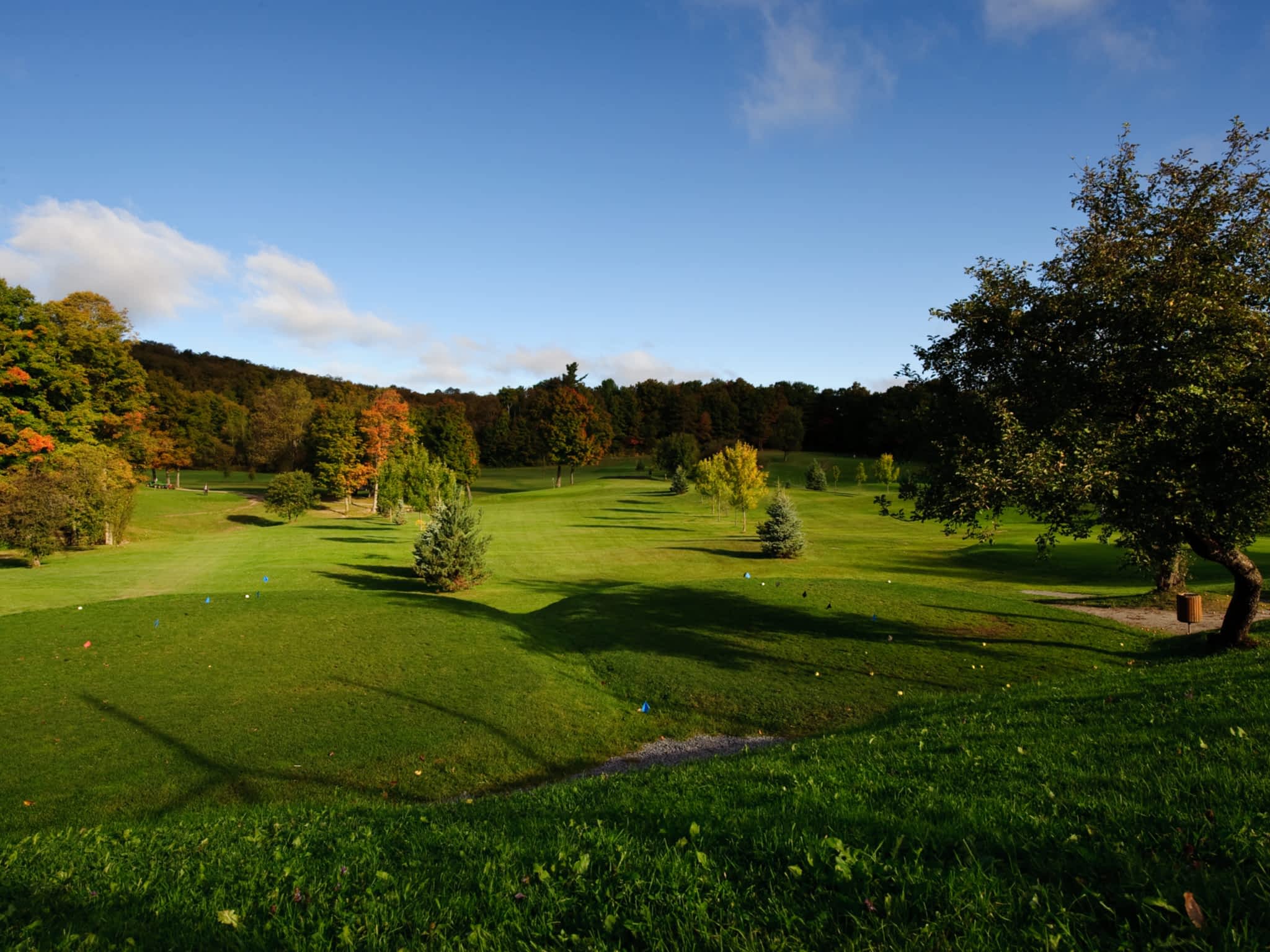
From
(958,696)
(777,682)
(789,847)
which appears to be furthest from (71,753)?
(958,696)

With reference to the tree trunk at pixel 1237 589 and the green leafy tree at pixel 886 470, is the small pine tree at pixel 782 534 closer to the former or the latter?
the tree trunk at pixel 1237 589

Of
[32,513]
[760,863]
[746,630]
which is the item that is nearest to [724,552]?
[746,630]

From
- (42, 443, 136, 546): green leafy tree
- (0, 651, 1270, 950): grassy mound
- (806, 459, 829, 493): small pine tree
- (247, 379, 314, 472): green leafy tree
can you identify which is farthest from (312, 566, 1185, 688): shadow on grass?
(247, 379, 314, 472): green leafy tree

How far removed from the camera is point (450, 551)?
28422 mm

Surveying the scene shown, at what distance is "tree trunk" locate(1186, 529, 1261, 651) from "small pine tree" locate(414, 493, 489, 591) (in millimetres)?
23594

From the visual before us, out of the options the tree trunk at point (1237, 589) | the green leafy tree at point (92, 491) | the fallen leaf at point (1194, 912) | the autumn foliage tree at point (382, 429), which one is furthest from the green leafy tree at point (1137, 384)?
the autumn foliage tree at point (382, 429)

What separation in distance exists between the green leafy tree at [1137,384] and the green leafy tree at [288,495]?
176 feet

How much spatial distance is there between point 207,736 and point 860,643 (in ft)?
50.2

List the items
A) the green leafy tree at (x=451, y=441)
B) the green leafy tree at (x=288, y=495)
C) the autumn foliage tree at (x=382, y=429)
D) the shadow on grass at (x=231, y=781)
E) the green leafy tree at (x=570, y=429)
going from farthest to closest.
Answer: the green leafy tree at (x=570, y=429)
the green leafy tree at (x=451, y=441)
the autumn foliage tree at (x=382, y=429)
the green leafy tree at (x=288, y=495)
the shadow on grass at (x=231, y=781)

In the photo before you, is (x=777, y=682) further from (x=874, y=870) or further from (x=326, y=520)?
(x=326, y=520)

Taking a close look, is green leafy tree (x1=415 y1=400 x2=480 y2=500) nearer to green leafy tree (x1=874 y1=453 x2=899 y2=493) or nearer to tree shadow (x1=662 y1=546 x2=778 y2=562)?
tree shadow (x1=662 y1=546 x2=778 y2=562)

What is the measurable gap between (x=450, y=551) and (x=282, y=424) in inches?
2729

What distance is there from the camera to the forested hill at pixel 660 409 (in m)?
121

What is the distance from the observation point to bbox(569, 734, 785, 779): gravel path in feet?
36.9
